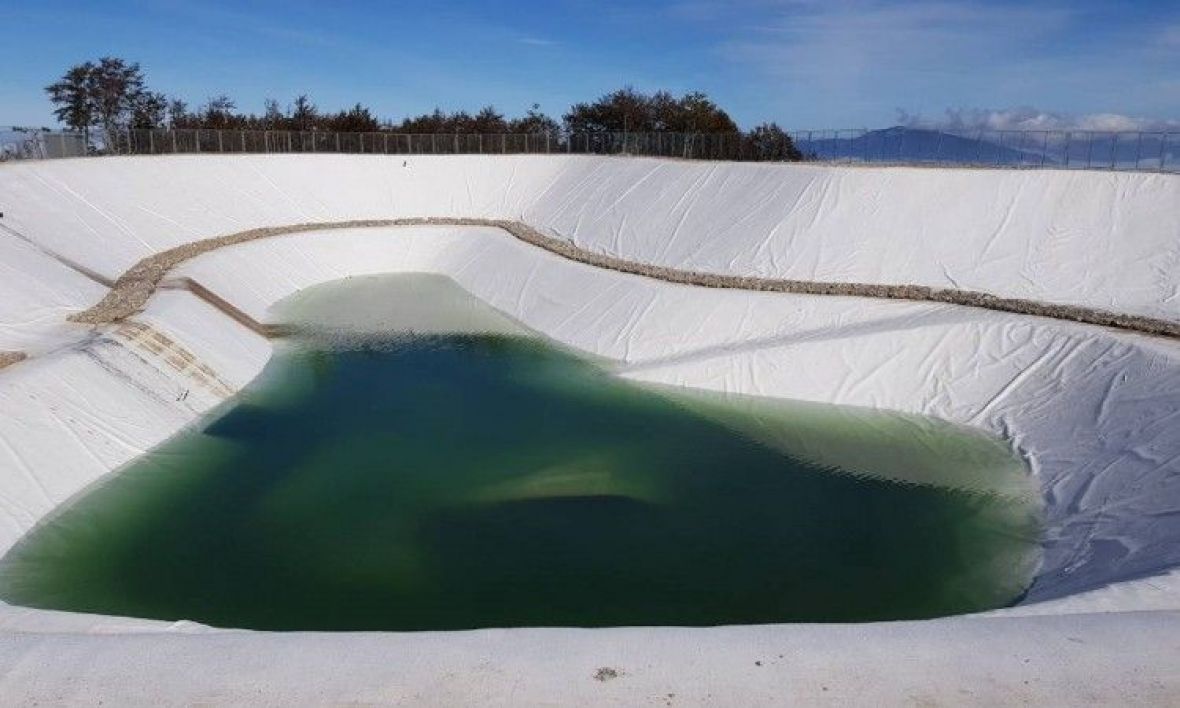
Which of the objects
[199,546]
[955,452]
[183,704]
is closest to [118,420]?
[199,546]

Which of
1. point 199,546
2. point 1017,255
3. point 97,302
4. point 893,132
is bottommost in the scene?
point 199,546

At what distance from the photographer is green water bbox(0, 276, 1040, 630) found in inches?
431

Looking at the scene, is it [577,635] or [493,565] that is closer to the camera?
[577,635]

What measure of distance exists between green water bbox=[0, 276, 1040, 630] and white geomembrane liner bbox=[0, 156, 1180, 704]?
1010 millimetres

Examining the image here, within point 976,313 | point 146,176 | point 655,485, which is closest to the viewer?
point 655,485

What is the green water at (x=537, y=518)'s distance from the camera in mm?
10945

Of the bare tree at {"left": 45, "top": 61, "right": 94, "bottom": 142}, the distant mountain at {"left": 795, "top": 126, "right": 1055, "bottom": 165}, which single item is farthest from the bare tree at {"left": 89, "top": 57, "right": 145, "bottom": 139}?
the distant mountain at {"left": 795, "top": 126, "right": 1055, "bottom": 165}

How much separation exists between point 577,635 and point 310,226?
A: 112 feet

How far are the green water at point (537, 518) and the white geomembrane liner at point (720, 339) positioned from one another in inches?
39.8

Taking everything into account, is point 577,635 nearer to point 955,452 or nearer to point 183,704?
point 183,704

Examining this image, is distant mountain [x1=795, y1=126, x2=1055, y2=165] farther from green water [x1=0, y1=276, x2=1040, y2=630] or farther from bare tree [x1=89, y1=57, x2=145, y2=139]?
bare tree [x1=89, y1=57, x2=145, y2=139]

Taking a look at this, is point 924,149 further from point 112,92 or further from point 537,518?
point 112,92

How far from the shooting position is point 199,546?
12.4m

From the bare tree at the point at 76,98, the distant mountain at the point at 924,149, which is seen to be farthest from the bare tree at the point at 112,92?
the distant mountain at the point at 924,149
